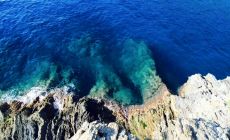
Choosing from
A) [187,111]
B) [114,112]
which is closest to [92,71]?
[114,112]

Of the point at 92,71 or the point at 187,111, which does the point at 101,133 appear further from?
the point at 92,71

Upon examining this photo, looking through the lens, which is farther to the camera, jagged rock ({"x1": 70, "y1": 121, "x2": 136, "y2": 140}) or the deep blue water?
the deep blue water

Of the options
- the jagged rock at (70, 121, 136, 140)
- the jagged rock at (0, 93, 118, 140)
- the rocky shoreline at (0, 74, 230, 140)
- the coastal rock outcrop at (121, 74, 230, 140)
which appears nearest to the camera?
the jagged rock at (70, 121, 136, 140)

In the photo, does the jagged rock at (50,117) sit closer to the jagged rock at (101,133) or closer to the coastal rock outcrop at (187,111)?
the coastal rock outcrop at (187,111)

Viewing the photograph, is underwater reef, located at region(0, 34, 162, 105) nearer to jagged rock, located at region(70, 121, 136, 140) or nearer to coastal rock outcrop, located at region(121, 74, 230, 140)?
coastal rock outcrop, located at region(121, 74, 230, 140)

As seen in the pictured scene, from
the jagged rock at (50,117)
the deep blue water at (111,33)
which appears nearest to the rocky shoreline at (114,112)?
the jagged rock at (50,117)

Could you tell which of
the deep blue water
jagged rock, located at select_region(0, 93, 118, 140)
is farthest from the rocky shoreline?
the deep blue water
